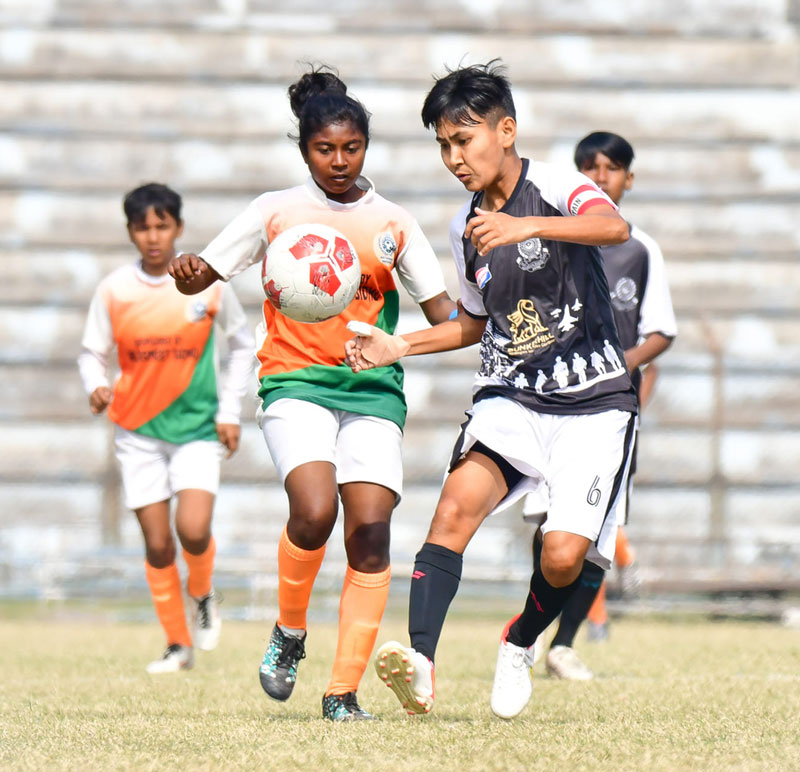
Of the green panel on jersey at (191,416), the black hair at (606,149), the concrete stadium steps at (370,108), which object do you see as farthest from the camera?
the concrete stadium steps at (370,108)

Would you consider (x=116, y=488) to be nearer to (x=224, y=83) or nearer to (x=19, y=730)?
(x=224, y=83)

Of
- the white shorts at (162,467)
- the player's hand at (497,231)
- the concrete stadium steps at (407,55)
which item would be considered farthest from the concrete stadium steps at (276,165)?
the player's hand at (497,231)

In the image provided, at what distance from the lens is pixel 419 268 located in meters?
4.93

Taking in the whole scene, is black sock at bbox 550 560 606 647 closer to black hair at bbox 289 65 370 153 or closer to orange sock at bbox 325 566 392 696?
orange sock at bbox 325 566 392 696

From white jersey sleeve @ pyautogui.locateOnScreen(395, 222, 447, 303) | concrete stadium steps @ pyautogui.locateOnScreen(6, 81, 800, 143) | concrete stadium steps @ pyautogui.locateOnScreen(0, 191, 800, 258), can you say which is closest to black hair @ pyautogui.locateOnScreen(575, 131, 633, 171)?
white jersey sleeve @ pyautogui.locateOnScreen(395, 222, 447, 303)

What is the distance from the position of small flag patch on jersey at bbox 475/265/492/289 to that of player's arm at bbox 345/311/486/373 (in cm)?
20

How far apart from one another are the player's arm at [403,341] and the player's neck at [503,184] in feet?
1.26

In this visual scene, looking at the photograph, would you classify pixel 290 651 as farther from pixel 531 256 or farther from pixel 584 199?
pixel 584 199

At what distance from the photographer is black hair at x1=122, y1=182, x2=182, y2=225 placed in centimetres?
671

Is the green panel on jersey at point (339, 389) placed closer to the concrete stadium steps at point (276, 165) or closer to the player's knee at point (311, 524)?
the player's knee at point (311, 524)

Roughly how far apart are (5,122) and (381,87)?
3296 mm

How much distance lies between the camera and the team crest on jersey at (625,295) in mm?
6242

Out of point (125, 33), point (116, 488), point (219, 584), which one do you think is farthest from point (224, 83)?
point (219, 584)

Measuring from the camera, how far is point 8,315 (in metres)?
12.8
